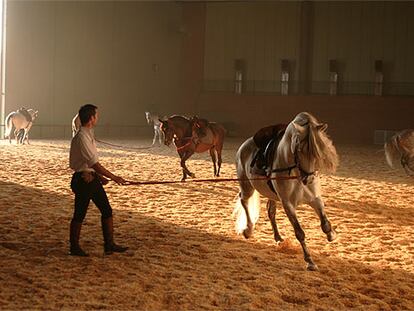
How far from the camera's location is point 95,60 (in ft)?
89.0

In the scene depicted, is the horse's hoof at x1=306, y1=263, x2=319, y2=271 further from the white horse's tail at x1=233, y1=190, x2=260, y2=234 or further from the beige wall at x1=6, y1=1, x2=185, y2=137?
the beige wall at x1=6, y1=1, x2=185, y2=137

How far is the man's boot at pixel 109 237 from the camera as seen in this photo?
19.8 ft

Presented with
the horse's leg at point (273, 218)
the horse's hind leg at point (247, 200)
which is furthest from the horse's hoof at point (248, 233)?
the horse's leg at point (273, 218)

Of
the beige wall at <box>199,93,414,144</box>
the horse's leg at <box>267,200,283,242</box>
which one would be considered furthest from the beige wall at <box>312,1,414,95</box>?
the horse's leg at <box>267,200,283,242</box>

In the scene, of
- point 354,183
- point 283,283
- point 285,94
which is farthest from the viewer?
point 285,94

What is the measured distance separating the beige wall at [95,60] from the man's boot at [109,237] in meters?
19.8

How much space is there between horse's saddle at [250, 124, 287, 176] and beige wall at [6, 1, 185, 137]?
2008 cm

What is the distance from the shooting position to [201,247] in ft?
21.4

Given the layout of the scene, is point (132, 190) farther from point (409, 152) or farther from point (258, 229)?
point (409, 152)

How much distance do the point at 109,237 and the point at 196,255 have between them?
0.89m

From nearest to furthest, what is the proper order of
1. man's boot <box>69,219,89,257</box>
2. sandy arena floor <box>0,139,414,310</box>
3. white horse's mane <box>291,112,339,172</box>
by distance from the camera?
sandy arena floor <box>0,139,414,310</box> < white horse's mane <box>291,112,339,172</box> < man's boot <box>69,219,89,257</box>

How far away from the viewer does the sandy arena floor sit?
474 centimetres

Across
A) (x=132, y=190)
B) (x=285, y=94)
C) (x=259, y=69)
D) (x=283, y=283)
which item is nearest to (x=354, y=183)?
(x=132, y=190)

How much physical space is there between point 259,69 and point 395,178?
1499cm
